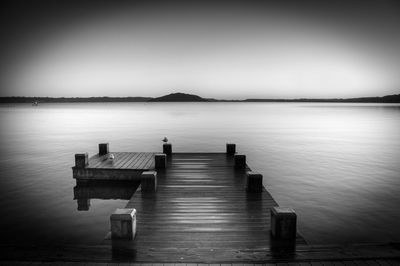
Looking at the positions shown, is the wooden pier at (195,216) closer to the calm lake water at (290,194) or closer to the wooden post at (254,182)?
the wooden post at (254,182)

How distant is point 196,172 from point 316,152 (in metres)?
21.5

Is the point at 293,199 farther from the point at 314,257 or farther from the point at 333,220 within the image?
the point at 314,257

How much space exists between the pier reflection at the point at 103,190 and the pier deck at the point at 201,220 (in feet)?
10.7

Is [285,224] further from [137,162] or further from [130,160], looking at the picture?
[130,160]

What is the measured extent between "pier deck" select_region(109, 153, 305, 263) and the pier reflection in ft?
10.7

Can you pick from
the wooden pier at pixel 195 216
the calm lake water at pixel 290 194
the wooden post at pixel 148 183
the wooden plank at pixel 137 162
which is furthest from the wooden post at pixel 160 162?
the wooden post at pixel 148 183

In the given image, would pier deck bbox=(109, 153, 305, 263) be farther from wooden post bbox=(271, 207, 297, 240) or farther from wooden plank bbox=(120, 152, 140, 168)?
wooden plank bbox=(120, 152, 140, 168)

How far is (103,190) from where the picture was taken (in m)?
15.9

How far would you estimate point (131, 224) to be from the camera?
673 cm

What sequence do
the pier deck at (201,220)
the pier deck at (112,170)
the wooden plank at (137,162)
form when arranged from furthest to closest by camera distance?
the wooden plank at (137,162), the pier deck at (112,170), the pier deck at (201,220)

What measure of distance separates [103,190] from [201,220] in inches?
364

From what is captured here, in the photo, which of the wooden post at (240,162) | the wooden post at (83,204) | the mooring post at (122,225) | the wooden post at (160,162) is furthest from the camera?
the wooden post at (240,162)

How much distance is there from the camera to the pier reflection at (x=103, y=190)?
15.5 meters

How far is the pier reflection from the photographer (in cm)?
1554
